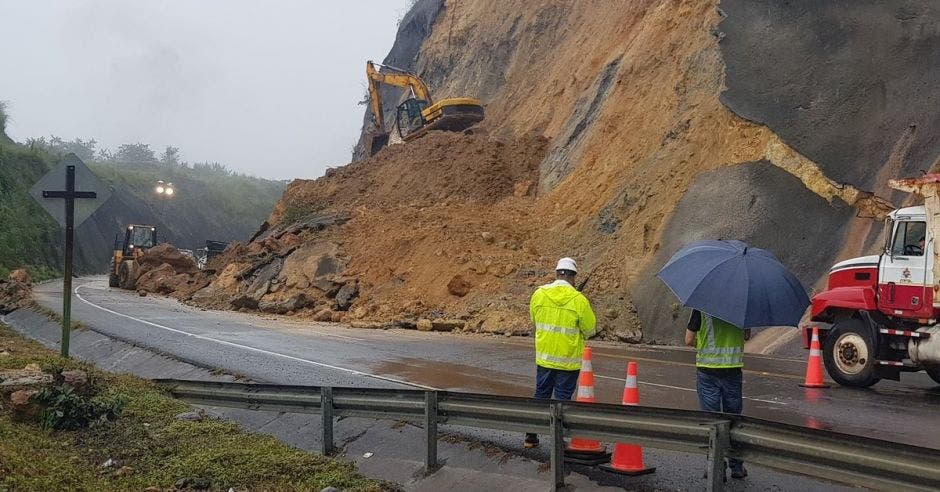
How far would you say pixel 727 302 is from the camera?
5793mm

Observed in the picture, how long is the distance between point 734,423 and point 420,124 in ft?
123

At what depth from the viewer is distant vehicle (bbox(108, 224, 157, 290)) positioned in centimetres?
4156

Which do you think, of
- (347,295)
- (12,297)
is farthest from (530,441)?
(12,297)

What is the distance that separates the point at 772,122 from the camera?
20625 mm

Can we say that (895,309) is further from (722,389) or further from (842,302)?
(722,389)

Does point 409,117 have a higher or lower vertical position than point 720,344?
higher

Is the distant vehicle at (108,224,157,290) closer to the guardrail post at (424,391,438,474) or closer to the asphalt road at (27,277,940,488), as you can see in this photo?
the asphalt road at (27,277,940,488)

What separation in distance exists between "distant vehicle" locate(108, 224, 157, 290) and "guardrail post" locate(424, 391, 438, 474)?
38.2 meters

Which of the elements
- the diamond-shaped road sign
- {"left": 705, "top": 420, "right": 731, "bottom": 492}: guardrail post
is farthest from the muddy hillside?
{"left": 705, "top": 420, "right": 731, "bottom": 492}: guardrail post

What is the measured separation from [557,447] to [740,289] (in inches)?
68.4

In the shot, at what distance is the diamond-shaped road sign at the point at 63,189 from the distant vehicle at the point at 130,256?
31.3 metres

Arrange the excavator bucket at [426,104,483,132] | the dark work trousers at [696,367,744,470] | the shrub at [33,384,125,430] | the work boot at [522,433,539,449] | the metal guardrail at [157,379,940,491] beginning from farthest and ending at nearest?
the excavator bucket at [426,104,483,132]
the shrub at [33,384,125,430]
the work boot at [522,433,539,449]
the dark work trousers at [696,367,744,470]
the metal guardrail at [157,379,940,491]

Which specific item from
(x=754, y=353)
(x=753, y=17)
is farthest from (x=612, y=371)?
(x=753, y=17)

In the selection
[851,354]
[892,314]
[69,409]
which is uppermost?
[892,314]
